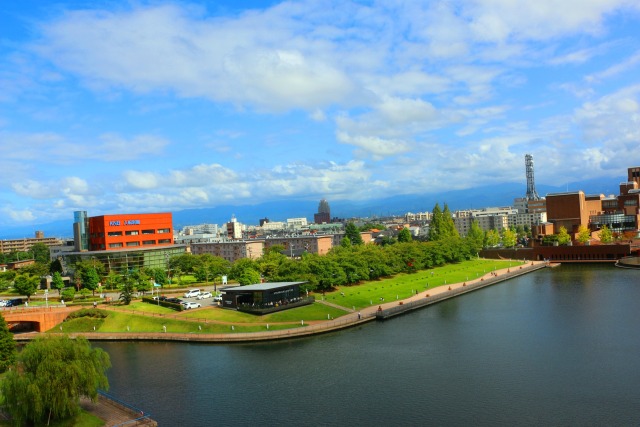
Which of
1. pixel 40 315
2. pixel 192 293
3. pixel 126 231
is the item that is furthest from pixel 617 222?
pixel 40 315

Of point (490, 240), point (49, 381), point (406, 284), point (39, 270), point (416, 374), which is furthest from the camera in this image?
point (490, 240)

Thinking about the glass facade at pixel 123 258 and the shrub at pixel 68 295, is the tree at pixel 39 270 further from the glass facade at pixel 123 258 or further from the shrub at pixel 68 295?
the shrub at pixel 68 295

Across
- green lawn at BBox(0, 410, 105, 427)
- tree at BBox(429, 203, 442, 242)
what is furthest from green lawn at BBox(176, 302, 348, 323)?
tree at BBox(429, 203, 442, 242)

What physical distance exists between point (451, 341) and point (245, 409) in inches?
866

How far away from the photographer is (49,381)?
29.8 metres

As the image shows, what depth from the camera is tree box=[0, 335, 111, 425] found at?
1159 inches

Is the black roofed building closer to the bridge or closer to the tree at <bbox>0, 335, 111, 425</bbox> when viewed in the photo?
the bridge

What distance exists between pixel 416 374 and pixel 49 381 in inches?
956

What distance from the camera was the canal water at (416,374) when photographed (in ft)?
105

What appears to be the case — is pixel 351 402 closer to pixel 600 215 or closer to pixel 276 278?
pixel 276 278

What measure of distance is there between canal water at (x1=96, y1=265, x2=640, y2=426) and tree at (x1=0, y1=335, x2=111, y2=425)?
199 inches

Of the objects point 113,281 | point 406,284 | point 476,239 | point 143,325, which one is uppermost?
point 476,239

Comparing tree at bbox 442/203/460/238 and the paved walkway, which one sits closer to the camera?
the paved walkway

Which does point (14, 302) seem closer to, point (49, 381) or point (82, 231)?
point (82, 231)
